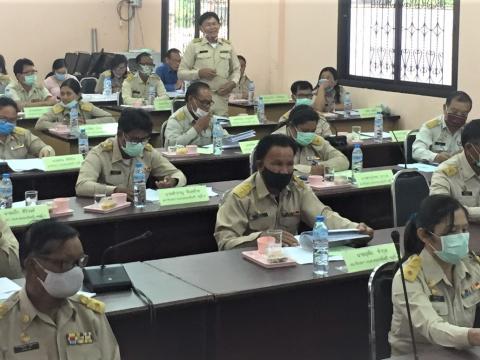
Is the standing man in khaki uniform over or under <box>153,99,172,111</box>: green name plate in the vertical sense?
over

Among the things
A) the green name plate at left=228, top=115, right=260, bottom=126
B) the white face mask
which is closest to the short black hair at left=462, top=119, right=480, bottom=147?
the white face mask

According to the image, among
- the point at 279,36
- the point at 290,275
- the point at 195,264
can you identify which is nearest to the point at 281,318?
the point at 290,275

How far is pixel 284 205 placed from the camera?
3779 millimetres

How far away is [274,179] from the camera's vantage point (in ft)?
12.0

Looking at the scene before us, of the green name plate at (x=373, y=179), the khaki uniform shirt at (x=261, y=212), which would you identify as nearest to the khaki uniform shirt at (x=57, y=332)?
the khaki uniform shirt at (x=261, y=212)

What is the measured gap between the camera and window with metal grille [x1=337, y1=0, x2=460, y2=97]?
7.51 meters

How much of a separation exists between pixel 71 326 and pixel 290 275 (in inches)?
38.0

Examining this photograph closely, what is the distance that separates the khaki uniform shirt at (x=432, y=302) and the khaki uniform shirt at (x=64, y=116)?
190 inches

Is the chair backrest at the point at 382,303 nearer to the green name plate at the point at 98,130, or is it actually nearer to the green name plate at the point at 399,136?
the green name plate at the point at 399,136

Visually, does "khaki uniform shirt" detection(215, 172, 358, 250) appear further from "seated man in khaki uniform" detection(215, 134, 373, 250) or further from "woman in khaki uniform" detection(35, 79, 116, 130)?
"woman in khaki uniform" detection(35, 79, 116, 130)

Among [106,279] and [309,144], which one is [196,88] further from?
[106,279]

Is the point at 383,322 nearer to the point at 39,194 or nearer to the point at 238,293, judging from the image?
the point at 238,293

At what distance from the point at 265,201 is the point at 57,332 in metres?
1.65

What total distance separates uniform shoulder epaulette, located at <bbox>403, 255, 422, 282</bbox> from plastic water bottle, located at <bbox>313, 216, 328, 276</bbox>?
50cm
